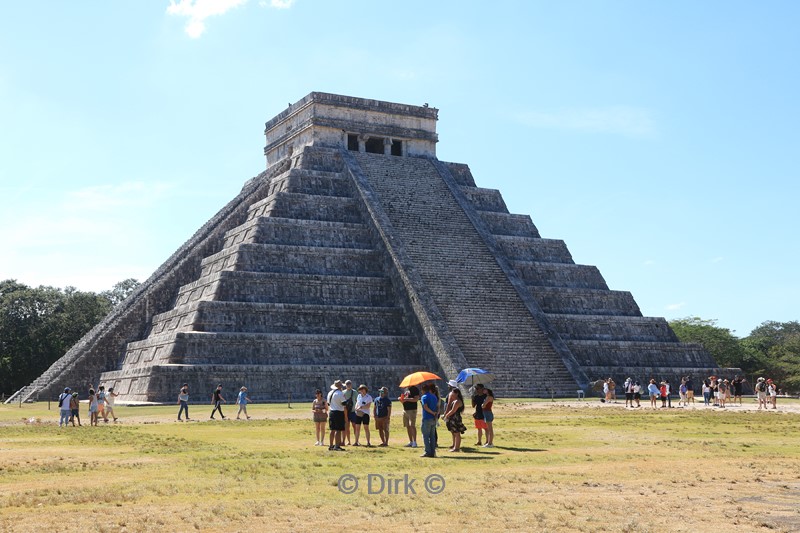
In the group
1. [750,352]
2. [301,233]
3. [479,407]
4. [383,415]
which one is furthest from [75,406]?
[750,352]

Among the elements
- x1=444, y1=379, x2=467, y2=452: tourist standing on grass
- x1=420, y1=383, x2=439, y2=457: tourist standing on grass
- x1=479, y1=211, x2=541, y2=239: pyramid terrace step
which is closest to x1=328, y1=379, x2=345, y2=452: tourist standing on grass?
x1=420, y1=383, x2=439, y2=457: tourist standing on grass

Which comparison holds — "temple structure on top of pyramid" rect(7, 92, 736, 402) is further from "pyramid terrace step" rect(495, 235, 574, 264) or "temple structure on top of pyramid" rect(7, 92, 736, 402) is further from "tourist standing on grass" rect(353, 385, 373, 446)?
"tourist standing on grass" rect(353, 385, 373, 446)

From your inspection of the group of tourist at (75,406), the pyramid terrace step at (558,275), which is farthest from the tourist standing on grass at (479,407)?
the pyramid terrace step at (558,275)

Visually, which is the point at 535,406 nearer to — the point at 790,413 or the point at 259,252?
the point at 790,413

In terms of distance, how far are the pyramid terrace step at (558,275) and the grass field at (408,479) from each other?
21.7 meters

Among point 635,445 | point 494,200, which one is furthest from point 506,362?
point 635,445

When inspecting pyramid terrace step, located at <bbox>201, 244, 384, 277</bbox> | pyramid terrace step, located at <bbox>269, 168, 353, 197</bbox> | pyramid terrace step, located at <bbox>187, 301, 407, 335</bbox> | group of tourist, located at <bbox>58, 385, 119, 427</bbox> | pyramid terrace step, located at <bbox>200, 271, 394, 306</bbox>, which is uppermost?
pyramid terrace step, located at <bbox>269, 168, 353, 197</bbox>

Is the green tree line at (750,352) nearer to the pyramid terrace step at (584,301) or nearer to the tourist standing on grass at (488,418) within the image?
the pyramid terrace step at (584,301)

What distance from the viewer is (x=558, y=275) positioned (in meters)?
43.9

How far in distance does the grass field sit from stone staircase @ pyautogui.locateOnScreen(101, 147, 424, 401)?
11.7 m

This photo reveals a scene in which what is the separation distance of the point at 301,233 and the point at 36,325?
2174 centimetres

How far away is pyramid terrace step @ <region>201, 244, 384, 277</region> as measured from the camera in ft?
123

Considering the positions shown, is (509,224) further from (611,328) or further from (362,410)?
(362,410)

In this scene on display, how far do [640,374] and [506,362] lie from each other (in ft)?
21.8
